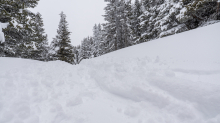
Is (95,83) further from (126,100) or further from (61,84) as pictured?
(126,100)

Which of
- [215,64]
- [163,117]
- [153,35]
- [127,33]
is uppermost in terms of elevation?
[127,33]

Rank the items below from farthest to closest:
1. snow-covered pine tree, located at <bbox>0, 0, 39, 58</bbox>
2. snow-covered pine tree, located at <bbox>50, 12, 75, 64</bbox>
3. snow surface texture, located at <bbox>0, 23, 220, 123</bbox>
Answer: snow-covered pine tree, located at <bbox>50, 12, 75, 64</bbox>
snow-covered pine tree, located at <bbox>0, 0, 39, 58</bbox>
snow surface texture, located at <bbox>0, 23, 220, 123</bbox>

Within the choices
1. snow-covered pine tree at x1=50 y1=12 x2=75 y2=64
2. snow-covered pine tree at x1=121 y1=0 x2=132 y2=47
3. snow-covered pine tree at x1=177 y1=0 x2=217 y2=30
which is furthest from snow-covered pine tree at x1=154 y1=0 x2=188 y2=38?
snow-covered pine tree at x1=50 y1=12 x2=75 y2=64

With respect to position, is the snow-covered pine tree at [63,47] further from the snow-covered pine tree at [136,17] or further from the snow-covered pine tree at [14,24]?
the snow-covered pine tree at [136,17]

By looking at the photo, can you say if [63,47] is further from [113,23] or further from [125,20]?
[125,20]

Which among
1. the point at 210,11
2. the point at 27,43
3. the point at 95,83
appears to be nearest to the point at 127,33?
the point at 210,11

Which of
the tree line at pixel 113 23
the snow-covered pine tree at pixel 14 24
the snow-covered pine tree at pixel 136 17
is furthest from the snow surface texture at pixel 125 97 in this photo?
the snow-covered pine tree at pixel 136 17

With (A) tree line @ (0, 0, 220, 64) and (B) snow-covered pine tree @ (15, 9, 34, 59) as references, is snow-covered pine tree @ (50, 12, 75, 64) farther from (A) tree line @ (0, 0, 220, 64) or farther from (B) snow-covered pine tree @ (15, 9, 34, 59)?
(B) snow-covered pine tree @ (15, 9, 34, 59)

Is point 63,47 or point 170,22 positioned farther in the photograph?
point 63,47

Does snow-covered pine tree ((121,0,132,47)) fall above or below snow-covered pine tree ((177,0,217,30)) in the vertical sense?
above

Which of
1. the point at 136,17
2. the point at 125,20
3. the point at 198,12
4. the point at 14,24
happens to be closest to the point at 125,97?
the point at 14,24

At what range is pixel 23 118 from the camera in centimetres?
231

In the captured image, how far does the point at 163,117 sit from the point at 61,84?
10.2ft

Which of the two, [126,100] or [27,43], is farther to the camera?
[27,43]
